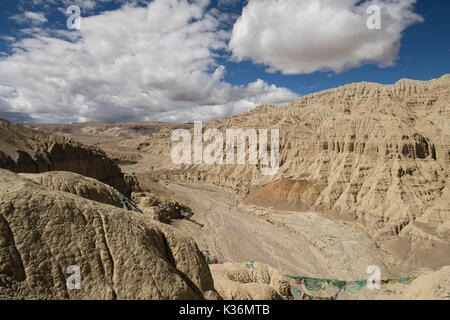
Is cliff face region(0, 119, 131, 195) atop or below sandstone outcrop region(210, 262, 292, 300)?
atop

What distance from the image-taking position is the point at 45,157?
22438mm

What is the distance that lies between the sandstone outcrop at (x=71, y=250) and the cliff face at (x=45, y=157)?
61.8 ft

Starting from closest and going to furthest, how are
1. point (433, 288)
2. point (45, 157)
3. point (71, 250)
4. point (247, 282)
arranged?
point (71, 250) → point (433, 288) → point (247, 282) → point (45, 157)

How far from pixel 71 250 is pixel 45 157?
75.0 feet

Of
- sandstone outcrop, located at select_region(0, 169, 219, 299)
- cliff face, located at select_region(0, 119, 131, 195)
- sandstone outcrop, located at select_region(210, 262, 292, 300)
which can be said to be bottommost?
sandstone outcrop, located at select_region(210, 262, 292, 300)

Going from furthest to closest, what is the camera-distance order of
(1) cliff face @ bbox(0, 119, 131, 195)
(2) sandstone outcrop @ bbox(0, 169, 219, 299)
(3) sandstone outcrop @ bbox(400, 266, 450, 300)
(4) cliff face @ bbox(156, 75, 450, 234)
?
(4) cliff face @ bbox(156, 75, 450, 234)
(1) cliff face @ bbox(0, 119, 131, 195)
(3) sandstone outcrop @ bbox(400, 266, 450, 300)
(2) sandstone outcrop @ bbox(0, 169, 219, 299)

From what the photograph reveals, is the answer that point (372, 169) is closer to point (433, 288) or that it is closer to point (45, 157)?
point (433, 288)

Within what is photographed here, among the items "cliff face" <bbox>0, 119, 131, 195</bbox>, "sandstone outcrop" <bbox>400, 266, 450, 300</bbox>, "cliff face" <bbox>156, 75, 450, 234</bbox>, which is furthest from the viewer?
"cliff face" <bbox>156, 75, 450, 234</bbox>

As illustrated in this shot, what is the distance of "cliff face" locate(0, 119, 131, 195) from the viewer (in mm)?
19703

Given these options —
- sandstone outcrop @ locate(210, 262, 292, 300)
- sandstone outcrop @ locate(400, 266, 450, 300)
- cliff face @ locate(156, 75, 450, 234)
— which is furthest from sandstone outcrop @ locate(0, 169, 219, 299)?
cliff face @ locate(156, 75, 450, 234)

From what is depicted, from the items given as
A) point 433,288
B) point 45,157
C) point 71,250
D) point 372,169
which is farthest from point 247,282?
point 372,169

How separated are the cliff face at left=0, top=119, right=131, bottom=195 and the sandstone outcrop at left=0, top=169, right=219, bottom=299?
742 inches

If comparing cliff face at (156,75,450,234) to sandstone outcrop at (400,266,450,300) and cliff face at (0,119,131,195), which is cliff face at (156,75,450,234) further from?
cliff face at (0,119,131,195)

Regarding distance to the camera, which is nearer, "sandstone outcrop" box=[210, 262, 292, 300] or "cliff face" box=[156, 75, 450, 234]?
"sandstone outcrop" box=[210, 262, 292, 300]
